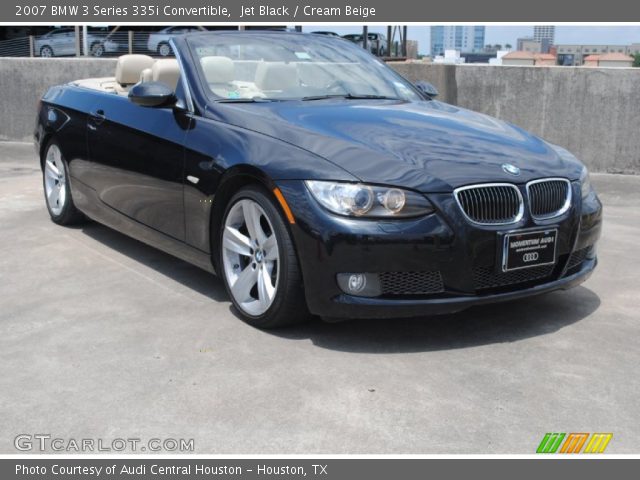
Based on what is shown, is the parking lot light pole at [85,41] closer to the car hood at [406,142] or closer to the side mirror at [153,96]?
the side mirror at [153,96]

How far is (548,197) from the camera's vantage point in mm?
→ 4309

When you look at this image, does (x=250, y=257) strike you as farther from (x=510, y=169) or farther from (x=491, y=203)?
(x=510, y=169)

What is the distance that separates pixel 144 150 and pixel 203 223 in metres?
0.79

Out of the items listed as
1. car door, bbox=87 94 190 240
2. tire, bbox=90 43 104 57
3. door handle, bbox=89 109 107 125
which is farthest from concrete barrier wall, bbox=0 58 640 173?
tire, bbox=90 43 104 57

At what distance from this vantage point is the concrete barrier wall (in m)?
9.73

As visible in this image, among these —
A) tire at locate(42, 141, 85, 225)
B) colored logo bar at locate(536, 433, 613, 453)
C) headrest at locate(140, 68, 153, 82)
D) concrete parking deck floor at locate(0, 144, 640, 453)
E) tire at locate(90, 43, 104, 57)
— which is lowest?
concrete parking deck floor at locate(0, 144, 640, 453)

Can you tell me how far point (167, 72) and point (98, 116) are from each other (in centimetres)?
59

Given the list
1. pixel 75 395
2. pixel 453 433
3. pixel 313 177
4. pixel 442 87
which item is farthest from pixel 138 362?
pixel 442 87

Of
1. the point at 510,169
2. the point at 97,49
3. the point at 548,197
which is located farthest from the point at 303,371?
the point at 97,49

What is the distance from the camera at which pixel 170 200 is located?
16.4ft

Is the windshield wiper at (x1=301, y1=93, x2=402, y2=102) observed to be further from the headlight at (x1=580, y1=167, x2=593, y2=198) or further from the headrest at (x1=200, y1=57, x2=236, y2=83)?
the headlight at (x1=580, y1=167, x2=593, y2=198)

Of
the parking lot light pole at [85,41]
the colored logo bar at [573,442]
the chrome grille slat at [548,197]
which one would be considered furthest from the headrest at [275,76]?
the parking lot light pole at [85,41]

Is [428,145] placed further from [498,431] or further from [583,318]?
[498,431]

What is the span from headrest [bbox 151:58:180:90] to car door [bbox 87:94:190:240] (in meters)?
0.30
